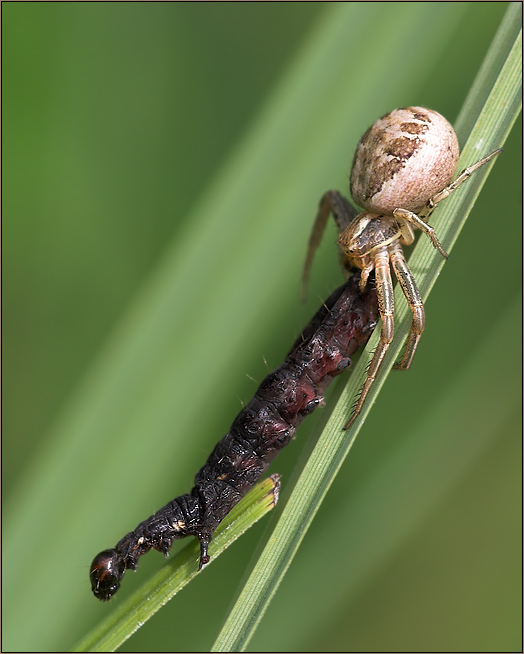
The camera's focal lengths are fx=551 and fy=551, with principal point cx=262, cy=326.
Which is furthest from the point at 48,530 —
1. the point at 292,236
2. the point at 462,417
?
the point at 462,417

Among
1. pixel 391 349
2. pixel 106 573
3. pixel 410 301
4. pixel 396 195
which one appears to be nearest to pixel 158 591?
pixel 106 573

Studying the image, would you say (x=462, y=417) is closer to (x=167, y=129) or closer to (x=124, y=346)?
(x=124, y=346)

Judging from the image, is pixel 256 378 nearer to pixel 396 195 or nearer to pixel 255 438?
pixel 255 438

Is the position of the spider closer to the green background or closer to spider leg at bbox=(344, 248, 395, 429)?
spider leg at bbox=(344, 248, 395, 429)

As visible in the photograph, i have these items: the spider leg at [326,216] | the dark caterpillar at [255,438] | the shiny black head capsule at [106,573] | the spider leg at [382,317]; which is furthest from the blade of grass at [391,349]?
the shiny black head capsule at [106,573]

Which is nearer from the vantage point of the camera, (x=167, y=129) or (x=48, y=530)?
(x=48, y=530)
